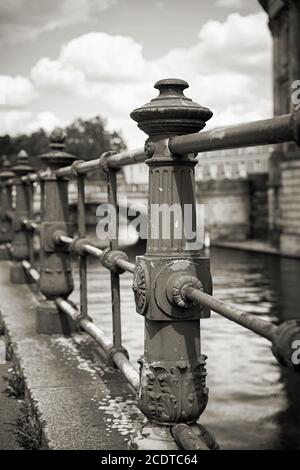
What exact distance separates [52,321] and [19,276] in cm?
237

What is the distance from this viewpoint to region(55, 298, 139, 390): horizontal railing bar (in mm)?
2656

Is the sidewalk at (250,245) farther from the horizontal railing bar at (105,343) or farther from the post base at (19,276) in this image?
the horizontal railing bar at (105,343)

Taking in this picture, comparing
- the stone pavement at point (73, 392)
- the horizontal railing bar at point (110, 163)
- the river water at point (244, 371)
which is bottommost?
the river water at point (244, 371)

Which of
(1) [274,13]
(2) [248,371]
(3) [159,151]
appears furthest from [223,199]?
(3) [159,151]

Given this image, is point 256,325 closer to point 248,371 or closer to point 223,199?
point 248,371

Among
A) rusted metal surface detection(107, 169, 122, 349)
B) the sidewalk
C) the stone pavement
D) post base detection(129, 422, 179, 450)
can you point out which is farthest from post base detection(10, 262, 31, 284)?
the sidewalk

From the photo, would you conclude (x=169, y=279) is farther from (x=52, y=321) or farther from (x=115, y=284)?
(x=52, y=321)

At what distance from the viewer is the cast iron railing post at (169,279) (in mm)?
2010

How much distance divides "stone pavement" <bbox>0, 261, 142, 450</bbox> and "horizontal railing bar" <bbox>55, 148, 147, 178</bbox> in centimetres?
97

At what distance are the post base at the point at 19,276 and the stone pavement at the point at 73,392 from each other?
2061 millimetres

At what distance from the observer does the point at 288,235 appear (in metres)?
27.6

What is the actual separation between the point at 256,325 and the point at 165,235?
1.96ft

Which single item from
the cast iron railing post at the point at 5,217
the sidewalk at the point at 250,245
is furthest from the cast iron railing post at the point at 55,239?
the sidewalk at the point at 250,245

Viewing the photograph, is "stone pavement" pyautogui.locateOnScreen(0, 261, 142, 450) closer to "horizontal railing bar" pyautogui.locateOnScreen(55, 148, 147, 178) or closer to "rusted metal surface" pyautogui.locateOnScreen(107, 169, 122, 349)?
"rusted metal surface" pyautogui.locateOnScreen(107, 169, 122, 349)
